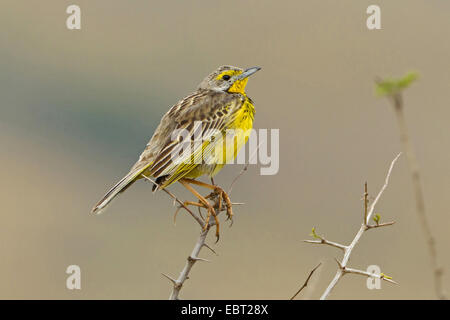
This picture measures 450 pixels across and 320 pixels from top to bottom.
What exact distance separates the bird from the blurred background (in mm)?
11275

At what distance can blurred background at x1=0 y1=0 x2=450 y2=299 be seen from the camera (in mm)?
30641

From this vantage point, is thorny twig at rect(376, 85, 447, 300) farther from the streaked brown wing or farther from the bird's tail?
the bird's tail

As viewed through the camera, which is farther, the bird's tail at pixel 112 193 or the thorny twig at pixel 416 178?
the bird's tail at pixel 112 193

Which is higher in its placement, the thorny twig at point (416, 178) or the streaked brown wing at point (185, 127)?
the streaked brown wing at point (185, 127)

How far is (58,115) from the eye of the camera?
171 feet

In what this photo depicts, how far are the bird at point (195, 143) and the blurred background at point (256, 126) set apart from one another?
1128 centimetres

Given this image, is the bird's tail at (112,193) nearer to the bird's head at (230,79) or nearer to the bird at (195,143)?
the bird at (195,143)

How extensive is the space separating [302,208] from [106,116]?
2199 centimetres

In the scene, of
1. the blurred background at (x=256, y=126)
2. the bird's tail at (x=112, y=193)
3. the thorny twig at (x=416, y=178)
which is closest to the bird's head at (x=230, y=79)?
the bird's tail at (x=112, y=193)

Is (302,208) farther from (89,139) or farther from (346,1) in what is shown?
(346,1)

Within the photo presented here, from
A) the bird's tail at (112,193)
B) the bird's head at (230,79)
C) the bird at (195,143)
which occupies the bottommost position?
the bird's tail at (112,193)

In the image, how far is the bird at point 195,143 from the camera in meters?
7.18

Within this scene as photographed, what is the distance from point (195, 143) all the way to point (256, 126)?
34.9 m
